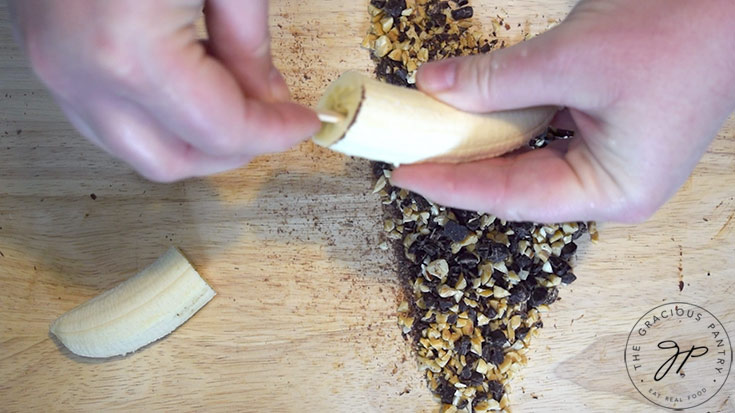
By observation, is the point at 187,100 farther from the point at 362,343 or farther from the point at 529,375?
the point at 529,375

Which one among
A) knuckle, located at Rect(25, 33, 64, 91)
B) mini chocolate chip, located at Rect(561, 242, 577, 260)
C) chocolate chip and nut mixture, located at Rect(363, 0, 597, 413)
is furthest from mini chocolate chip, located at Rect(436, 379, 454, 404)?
knuckle, located at Rect(25, 33, 64, 91)

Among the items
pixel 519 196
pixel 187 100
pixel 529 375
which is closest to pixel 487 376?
pixel 529 375

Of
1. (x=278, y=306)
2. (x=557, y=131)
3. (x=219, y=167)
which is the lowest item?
(x=278, y=306)

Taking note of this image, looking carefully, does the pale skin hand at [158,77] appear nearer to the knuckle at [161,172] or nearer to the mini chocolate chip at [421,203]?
the knuckle at [161,172]

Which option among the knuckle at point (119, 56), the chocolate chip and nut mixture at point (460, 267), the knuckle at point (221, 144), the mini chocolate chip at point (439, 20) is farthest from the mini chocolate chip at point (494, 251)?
the knuckle at point (119, 56)

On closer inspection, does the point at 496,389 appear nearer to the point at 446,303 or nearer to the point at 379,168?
the point at 446,303

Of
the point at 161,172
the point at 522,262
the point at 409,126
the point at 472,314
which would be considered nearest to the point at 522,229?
the point at 522,262
